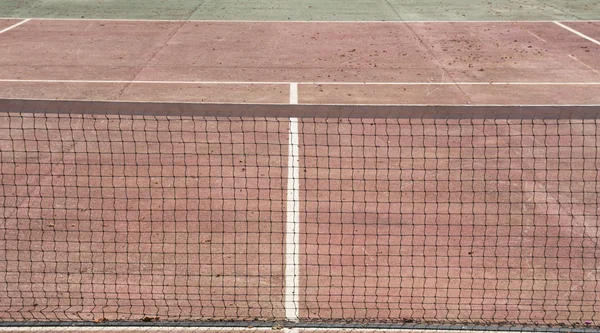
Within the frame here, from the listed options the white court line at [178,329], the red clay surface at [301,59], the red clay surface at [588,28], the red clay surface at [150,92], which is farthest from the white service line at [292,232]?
the red clay surface at [588,28]

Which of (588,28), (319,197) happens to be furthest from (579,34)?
(319,197)

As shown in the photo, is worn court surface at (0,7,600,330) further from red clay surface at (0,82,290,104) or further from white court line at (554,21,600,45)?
white court line at (554,21,600,45)

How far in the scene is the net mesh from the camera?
8.84 meters

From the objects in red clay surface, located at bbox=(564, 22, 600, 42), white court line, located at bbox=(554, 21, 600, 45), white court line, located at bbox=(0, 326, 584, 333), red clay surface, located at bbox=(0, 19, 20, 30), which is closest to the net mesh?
white court line, located at bbox=(0, 326, 584, 333)

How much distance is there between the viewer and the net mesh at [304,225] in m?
8.84

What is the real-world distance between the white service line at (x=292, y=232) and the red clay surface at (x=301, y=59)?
10.6 ft

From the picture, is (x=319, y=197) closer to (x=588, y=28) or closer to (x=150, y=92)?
(x=150, y=92)

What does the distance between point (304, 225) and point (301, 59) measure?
32.2ft

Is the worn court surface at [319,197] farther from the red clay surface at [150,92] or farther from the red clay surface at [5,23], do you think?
the red clay surface at [5,23]

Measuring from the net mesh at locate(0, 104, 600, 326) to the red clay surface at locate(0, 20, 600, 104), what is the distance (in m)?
2.30

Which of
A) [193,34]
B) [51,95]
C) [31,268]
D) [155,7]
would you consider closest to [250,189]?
[31,268]

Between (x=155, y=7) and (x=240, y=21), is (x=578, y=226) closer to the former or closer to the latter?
(x=240, y=21)

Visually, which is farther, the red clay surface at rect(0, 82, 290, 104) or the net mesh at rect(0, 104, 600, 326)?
the red clay surface at rect(0, 82, 290, 104)

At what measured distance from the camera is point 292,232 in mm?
10703
